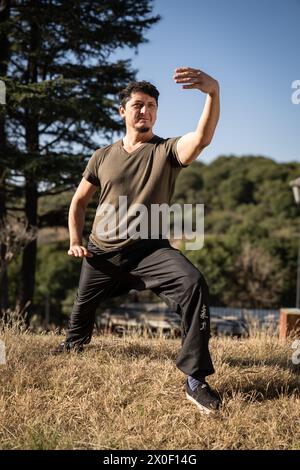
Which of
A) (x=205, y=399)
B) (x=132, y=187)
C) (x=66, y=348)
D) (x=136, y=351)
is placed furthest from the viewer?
(x=136, y=351)

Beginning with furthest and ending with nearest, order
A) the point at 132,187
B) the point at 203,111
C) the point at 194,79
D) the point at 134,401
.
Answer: the point at 132,187 → the point at 134,401 → the point at 203,111 → the point at 194,79

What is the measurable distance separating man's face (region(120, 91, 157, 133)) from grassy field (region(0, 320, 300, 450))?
166 cm

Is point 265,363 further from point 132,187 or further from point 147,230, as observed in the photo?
point 132,187

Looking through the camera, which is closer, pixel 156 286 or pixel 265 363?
pixel 156 286

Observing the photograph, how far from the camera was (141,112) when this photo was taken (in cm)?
343

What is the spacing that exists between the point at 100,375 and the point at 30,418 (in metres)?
0.65

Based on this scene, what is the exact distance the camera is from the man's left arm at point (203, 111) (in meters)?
2.79

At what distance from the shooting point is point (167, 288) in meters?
3.19

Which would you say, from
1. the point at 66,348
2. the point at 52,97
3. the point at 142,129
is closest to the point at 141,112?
the point at 142,129

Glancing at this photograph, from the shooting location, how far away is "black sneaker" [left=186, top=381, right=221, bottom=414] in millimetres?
2975

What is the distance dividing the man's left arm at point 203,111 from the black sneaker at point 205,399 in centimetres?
138

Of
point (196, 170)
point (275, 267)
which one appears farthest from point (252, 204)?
point (275, 267)

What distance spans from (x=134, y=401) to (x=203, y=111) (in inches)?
70.6
